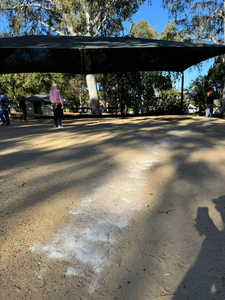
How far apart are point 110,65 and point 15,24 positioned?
9946mm

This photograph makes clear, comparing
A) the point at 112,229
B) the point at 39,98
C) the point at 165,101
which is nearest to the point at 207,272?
the point at 112,229

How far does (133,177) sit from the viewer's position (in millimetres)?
2791

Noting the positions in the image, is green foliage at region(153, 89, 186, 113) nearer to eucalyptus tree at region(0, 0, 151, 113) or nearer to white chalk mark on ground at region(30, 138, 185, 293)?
eucalyptus tree at region(0, 0, 151, 113)

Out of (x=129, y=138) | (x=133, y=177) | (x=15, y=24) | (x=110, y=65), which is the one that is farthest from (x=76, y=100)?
(x=133, y=177)

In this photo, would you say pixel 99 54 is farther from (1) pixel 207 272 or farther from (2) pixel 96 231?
(1) pixel 207 272

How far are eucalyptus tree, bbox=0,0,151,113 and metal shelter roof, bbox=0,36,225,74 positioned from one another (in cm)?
490

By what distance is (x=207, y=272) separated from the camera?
1432mm

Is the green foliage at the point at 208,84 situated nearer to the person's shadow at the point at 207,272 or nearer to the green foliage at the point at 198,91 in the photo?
the green foliage at the point at 198,91

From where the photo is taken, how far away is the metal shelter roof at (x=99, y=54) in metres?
8.29

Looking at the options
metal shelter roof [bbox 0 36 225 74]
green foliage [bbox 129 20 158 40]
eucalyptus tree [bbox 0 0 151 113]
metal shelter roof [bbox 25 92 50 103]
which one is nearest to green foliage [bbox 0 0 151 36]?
eucalyptus tree [bbox 0 0 151 113]

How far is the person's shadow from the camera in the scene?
1.29 m

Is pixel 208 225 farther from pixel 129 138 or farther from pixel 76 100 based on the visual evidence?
pixel 76 100

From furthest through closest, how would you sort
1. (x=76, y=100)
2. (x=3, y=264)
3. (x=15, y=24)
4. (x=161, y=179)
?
(x=76, y=100) < (x=15, y=24) < (x=161, y=179) < (x=3, y=264)

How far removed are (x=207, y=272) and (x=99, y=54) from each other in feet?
32.2
